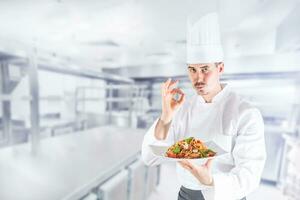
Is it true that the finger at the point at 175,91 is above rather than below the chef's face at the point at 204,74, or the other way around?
below

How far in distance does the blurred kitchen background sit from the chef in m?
0.09

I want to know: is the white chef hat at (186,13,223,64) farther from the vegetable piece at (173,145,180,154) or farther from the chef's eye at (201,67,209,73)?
the vegetable piece at (173,145,180,154)

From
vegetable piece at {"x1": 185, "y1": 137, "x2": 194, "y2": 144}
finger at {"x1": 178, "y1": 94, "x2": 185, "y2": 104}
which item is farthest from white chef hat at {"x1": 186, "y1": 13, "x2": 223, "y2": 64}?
vegetable piece at {"x1": 185, "y1": 137, "x2": 194, "y2": 144}

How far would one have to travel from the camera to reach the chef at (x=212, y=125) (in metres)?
0.49

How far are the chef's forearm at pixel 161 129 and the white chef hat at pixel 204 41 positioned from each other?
19 cm

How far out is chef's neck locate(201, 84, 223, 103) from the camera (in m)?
0.55

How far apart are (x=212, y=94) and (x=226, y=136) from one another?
0.40 feet

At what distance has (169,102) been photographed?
568 millimetres

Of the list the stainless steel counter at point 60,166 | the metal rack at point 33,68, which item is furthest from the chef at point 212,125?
the metal rack at point 33,68

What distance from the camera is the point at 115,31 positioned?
2.42 m

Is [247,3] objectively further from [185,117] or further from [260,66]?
[185,117]

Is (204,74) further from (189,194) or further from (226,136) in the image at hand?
(189,194)

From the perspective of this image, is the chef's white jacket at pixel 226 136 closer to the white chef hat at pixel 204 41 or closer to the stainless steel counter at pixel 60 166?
the white chef hat at pixel 204 41

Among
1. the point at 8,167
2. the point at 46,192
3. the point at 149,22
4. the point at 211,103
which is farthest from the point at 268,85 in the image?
the point at 149,22
